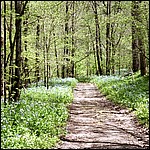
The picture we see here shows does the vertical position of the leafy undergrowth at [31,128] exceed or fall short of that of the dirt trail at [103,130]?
it exceeds it

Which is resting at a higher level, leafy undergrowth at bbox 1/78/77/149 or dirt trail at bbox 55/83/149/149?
leafy undergrowth at bbox 1/78/77/149

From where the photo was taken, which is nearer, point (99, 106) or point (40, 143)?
point (40, 143)

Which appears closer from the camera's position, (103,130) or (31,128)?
(31,128)

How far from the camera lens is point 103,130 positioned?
9.41 meters

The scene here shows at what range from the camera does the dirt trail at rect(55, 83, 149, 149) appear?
7711mm

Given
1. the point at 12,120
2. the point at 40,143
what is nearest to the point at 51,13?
the point at 12,120

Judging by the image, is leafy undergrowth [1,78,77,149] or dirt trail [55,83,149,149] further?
dirt trail [55,83,149,149]

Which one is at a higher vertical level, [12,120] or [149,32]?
[149,32]

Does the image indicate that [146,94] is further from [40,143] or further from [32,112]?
[40,143]

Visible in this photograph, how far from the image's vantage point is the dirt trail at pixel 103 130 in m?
7.71

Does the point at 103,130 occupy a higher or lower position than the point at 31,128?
lower

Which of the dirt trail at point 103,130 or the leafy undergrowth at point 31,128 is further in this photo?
the dirt trail at point 103,130

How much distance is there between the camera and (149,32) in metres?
14.2

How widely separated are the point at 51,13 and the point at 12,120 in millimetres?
10485
